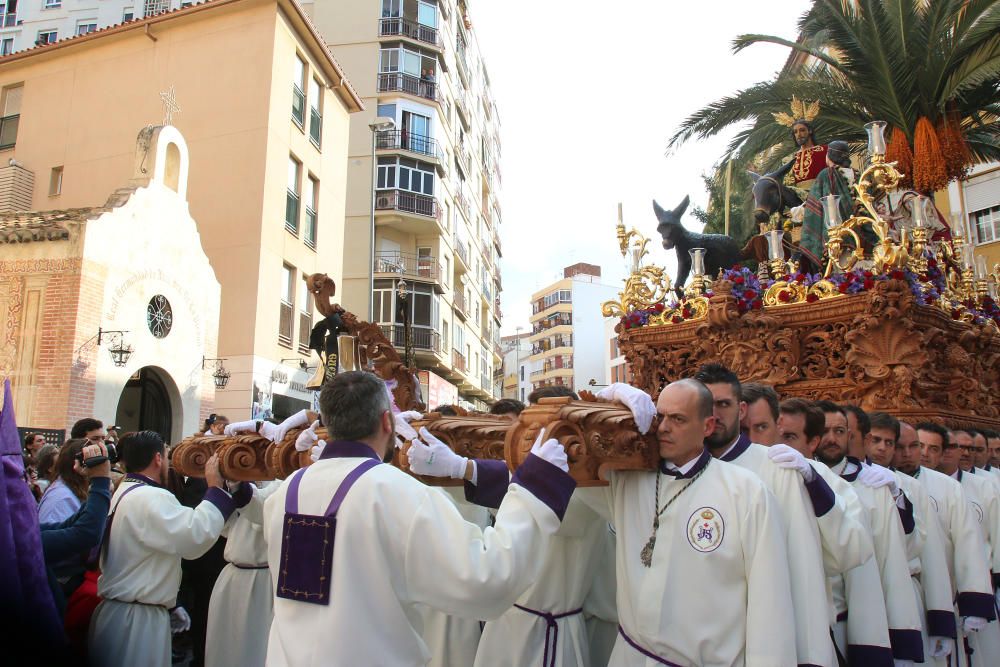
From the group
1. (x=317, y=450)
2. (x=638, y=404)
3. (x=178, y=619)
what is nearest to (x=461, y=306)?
(x=178, y=619)

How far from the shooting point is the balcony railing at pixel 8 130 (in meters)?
19.8

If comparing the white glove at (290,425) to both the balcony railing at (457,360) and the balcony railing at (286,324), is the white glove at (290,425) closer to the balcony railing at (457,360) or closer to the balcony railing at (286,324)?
the balcony railing at (286,324)

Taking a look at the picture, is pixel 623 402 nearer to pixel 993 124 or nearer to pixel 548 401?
pixel 548 401

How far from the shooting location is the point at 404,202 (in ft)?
92.6

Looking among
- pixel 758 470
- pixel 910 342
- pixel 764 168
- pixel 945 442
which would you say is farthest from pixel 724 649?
pixel 764 168

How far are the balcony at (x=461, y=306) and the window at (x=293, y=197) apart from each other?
44.5 ft

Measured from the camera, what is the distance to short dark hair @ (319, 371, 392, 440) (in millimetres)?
2965

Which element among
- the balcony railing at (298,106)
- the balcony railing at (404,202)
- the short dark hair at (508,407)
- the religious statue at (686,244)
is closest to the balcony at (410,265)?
the balcony railing at (404,202)

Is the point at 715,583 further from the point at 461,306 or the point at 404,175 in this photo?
the point at 461,306

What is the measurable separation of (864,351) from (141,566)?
229 inches

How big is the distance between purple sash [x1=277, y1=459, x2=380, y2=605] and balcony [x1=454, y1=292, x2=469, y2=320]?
29.5 metres

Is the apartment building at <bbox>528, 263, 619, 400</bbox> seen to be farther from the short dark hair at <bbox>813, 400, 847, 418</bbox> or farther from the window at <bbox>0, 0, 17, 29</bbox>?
the short dark hair at <bbox>813, 400, 847, 418</bbox>

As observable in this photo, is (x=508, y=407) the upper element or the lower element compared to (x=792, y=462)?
upper

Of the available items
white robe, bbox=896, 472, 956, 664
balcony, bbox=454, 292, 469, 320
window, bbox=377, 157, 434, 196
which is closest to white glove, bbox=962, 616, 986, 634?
white robe, bbox=896, 472, 956, 664
